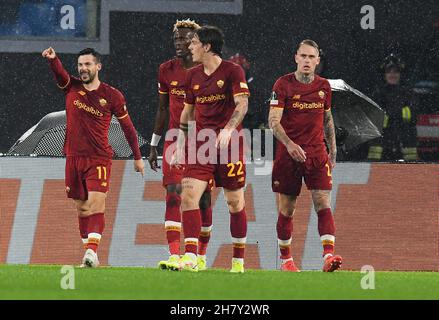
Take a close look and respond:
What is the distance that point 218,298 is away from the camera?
362 inches

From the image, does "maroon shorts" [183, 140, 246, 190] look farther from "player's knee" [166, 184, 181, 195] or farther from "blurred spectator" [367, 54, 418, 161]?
"blurred spectator" [367, 54, 418, 161]

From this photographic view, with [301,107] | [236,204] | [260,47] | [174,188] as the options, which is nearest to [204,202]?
[174,188]

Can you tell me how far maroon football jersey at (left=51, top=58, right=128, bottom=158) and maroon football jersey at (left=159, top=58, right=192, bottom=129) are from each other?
0.50 m

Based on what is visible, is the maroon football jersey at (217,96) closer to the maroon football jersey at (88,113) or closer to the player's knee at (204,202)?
the player's knee at (204,202)

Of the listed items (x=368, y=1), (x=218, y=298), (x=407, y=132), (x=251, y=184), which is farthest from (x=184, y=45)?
(x=368, y=1)

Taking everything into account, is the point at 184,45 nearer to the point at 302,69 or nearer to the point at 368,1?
the point at 302,69

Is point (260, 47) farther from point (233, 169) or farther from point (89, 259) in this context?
point (233, 169)

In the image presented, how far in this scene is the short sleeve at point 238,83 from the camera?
37.6ft

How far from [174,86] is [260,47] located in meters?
6.86

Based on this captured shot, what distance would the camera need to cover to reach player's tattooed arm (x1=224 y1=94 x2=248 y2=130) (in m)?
11.3

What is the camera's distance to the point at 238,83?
11492 mm

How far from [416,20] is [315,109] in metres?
7.60

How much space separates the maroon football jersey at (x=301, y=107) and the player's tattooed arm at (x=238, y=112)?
3.36 ft

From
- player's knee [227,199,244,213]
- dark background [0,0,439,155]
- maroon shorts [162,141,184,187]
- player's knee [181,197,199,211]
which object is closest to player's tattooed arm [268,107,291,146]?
player's knee [227,199,244,213]
